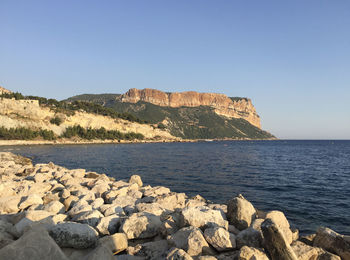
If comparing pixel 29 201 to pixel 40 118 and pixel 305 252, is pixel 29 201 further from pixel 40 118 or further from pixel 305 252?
pixel 40 118

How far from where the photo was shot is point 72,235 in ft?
19.8

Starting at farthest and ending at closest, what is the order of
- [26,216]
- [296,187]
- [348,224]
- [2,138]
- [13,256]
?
[2,138] → [296,187] → [348,224] → [26,216] → [13,256]

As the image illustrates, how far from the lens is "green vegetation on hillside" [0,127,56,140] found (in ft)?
247

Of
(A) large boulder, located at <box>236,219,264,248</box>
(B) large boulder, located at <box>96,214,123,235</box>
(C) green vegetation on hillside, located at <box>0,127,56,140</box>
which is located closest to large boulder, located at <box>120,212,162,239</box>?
(B) large boulder, located at <box>96,214,123,235</box>

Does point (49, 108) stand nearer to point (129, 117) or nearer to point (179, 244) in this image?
point (129, 117)

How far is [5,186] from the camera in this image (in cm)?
1180

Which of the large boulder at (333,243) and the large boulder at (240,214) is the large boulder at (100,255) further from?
the large boulder at (333,243)

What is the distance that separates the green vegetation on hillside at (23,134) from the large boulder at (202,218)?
90.9 metres

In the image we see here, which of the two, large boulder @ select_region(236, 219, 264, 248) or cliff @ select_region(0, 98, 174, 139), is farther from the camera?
cliff @ select_region(0, 98, 174, 139)

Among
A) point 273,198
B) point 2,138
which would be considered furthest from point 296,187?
point 2,138

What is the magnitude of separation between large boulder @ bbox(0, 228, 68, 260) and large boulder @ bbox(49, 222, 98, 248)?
63.4 inches

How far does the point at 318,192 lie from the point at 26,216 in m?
20.3

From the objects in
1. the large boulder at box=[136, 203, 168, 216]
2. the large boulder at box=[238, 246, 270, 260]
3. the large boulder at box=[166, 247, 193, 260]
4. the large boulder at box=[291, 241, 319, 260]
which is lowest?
the large boulder at box=[136, 203, 168, 216]

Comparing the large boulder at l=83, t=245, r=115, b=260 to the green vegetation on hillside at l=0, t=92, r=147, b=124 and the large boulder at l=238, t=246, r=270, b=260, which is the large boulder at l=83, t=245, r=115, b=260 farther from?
the green vegetation on hillside at l=0, t=92, r=147, b=124
